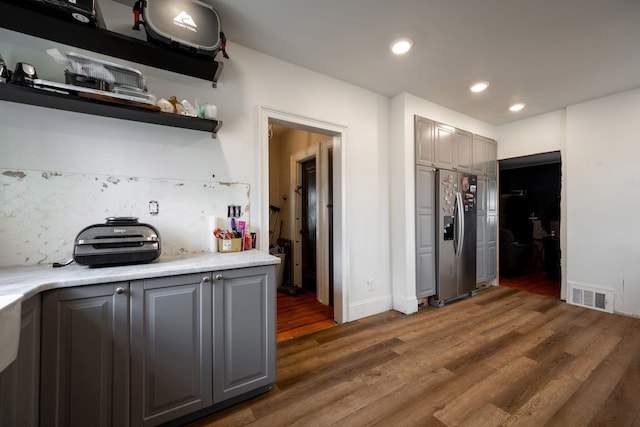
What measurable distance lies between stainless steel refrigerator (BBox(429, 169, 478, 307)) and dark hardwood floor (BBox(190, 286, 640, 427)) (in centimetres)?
52

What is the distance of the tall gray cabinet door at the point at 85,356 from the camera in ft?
3.67

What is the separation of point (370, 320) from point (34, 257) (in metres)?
2.84

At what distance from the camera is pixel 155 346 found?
1.33 meters

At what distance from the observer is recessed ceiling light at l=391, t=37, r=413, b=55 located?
7.01 ft

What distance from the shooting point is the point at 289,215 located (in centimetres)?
436

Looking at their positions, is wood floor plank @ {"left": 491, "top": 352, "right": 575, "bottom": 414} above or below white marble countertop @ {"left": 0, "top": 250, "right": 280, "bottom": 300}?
below

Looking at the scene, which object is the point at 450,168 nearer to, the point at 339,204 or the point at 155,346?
the point at 339,204

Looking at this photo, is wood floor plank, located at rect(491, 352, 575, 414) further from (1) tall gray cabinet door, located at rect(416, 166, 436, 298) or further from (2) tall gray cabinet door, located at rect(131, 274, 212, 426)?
(2) tall gray cabinet door, located at rect(131, 274, 212, 426)

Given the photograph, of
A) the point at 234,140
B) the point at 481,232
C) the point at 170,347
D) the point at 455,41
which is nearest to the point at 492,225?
the point at 481,232

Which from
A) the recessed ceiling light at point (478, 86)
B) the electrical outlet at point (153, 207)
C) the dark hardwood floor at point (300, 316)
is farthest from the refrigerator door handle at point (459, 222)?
the electrical outlet at point (153, 207)

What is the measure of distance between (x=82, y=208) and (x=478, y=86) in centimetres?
388

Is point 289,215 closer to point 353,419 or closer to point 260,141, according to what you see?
point 260,141

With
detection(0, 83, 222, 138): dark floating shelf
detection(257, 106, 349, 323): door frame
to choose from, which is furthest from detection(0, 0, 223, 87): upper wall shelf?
detection(257, 106, 349, 323): door frame

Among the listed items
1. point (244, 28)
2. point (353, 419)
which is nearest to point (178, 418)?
point (353, 419)
